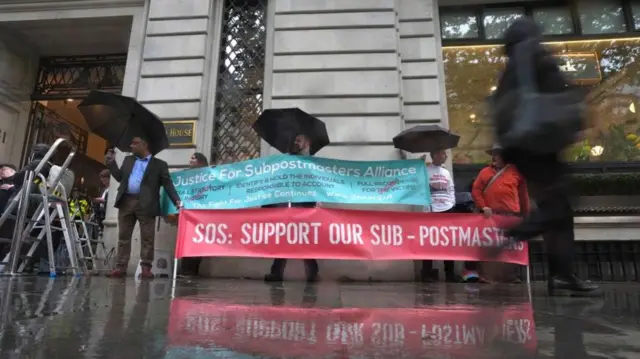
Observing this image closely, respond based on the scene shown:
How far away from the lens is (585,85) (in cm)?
1054

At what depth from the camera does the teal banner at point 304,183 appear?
7.37 m

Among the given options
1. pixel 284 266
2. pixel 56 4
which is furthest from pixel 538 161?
pixel 56 4

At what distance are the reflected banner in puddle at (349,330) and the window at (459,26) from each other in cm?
898

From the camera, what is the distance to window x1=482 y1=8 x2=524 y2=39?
11023mm

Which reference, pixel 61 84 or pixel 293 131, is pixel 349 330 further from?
pixel 61 84

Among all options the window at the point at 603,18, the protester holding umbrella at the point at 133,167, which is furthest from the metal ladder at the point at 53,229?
the window at the point at 603,18

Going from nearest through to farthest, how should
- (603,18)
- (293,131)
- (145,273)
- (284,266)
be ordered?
(145,273), (284,266), (293,131), (603,18)

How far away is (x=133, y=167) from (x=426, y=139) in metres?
4.93

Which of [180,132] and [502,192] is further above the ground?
[180,132]

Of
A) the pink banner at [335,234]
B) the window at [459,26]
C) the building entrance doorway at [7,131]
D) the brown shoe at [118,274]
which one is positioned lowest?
the brown shoe at [118,274]

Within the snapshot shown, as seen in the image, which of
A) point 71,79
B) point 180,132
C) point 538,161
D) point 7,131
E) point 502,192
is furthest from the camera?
point 71,79

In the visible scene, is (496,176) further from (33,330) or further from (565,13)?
(565,13)

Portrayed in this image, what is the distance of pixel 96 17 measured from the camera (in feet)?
37.1

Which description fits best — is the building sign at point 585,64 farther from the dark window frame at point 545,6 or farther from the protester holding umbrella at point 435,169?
the protester holding umbrella at point 435,169
